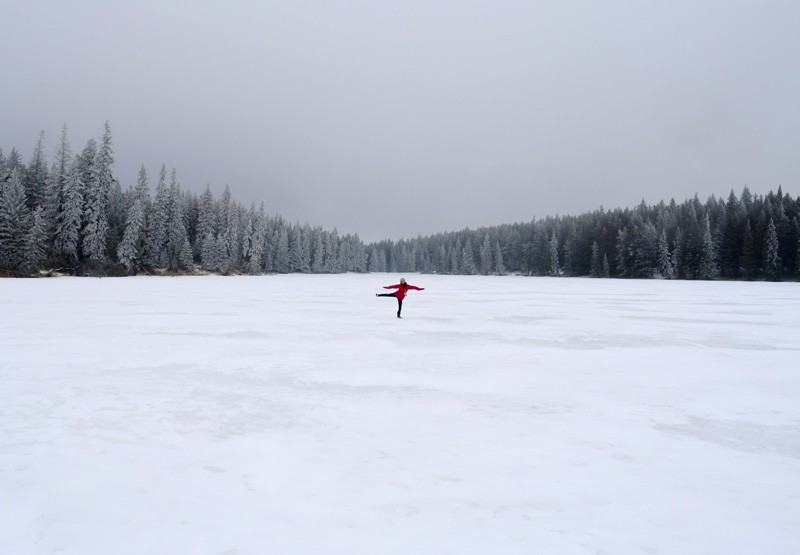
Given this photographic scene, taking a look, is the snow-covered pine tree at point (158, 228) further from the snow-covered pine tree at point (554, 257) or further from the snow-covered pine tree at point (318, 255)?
the snow-covered pine tree at point (554, 257)

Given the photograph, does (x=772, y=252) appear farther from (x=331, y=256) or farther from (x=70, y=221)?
(x=331, y=256)

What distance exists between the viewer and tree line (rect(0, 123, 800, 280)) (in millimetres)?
54094

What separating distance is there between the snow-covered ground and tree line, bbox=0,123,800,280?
167ft

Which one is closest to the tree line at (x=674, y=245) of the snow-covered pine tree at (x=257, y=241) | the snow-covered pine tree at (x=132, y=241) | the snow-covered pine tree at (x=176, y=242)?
the snow-covered pine tree at (x=257, y=241)

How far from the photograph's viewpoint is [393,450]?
471 centimetres

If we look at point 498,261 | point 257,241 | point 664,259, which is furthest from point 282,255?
point 664,259

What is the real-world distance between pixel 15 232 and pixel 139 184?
80.5 ft

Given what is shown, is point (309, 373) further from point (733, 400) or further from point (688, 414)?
point (733, 400)

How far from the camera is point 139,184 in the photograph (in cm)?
6762

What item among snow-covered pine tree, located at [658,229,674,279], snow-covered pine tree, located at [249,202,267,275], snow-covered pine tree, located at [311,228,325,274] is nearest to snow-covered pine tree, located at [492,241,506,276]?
snow-covered pine tree, located at [658,229,674,279]

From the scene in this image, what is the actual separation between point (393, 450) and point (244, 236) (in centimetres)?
10096

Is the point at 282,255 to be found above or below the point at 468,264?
above

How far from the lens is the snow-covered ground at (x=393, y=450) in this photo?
10.6 ft

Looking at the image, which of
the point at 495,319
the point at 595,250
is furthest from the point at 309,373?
the point at 595,250
